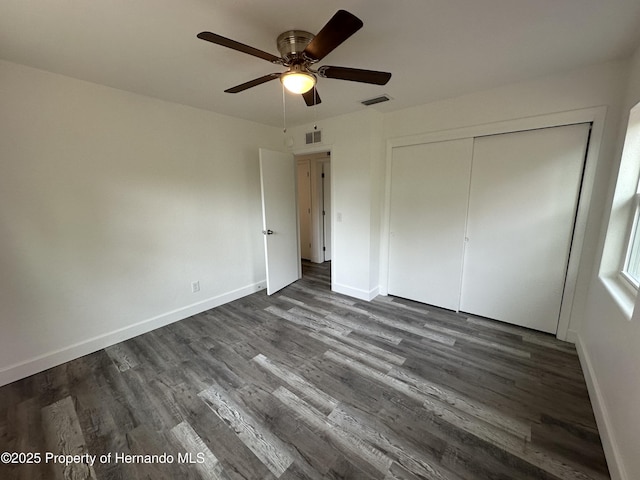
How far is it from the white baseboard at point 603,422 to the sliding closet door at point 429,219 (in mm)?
1191

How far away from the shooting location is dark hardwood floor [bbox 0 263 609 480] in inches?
53.4

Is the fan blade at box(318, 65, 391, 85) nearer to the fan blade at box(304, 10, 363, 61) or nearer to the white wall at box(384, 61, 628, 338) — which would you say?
the fan blade at box(304, 10, 363, 61)

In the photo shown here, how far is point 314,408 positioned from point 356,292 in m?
1.89

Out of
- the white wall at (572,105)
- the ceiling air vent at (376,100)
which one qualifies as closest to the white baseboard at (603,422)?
the white wall at (572,105)

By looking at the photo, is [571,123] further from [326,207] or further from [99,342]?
[99,342]

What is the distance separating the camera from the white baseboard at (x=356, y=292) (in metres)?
3.38

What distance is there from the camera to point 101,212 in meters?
2.31

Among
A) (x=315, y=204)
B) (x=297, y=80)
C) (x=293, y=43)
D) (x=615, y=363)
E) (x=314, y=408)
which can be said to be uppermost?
(x=293, y=43)

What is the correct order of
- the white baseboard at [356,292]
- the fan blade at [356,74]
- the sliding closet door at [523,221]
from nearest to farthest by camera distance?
the fan blade at [356,74] < the sliding closet door at [523,221] < the white baseboard at [356,292]

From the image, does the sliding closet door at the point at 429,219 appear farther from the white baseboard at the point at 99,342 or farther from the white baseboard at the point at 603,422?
the white baseboard at the point at 99,342

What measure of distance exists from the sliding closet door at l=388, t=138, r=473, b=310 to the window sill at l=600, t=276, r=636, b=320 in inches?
45.9

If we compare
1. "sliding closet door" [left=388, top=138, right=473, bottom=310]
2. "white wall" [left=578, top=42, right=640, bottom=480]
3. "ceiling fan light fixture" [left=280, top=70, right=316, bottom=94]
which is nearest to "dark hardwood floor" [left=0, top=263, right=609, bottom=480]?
"white wall" [left=578, top=42, right=640, bottom=480]

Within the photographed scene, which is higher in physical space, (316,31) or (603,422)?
(316,31)

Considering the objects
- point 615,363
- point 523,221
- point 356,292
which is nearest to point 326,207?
point 356,292
